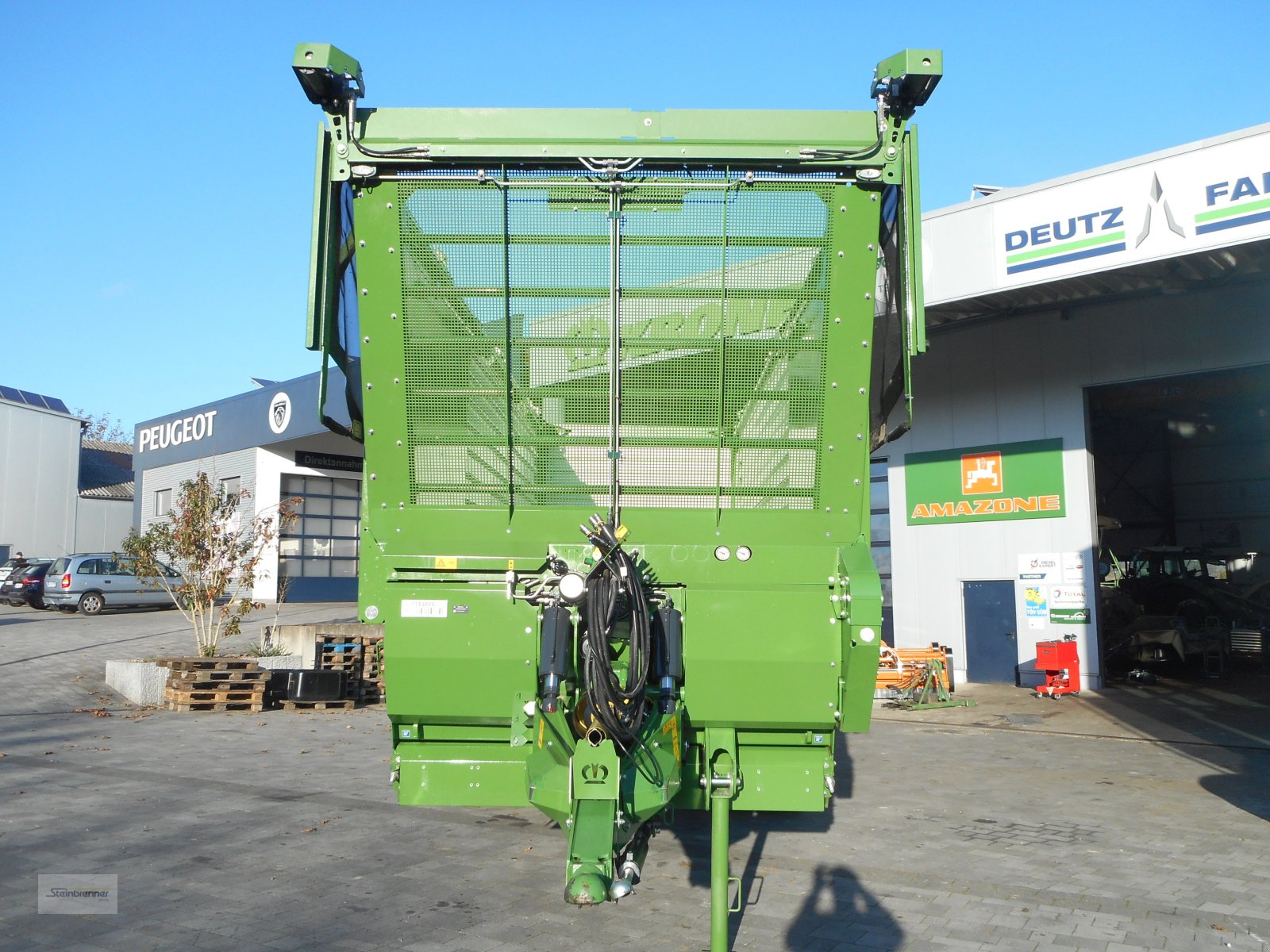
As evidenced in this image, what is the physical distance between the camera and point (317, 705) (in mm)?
14320

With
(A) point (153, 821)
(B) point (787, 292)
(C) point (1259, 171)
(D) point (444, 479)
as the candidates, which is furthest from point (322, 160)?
(C) point (1259, 171)

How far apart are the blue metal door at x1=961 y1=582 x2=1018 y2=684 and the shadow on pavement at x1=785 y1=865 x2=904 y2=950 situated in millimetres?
11653

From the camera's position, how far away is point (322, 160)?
425 cm

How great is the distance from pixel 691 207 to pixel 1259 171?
10.1 meters

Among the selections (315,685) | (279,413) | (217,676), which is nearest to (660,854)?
(315,685)

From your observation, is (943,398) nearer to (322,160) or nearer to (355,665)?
(355,665)

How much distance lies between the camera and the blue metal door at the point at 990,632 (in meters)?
16.6

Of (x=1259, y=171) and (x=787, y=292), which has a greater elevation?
(x=1259, y=171)

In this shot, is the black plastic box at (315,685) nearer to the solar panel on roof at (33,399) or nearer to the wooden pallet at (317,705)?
the wooden pallet at (317,705)

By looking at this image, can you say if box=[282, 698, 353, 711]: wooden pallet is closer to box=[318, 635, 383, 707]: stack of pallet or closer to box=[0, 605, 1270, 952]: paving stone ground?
box=[318, 635, 383, 707]: stack of pallet

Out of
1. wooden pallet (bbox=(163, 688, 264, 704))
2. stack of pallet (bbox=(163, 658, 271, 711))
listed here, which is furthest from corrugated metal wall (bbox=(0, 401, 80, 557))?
wooden pallet (bbox=(163, 688, 264, 704))

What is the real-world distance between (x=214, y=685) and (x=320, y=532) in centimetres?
1545

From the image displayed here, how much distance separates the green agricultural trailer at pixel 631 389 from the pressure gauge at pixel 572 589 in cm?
18

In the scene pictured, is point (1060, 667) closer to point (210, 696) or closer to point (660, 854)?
point (660, 854)
